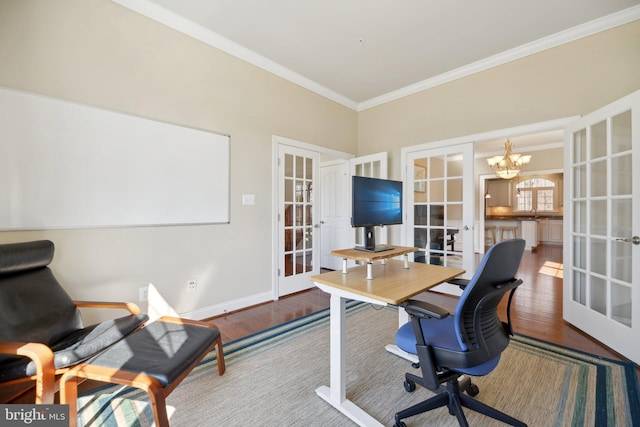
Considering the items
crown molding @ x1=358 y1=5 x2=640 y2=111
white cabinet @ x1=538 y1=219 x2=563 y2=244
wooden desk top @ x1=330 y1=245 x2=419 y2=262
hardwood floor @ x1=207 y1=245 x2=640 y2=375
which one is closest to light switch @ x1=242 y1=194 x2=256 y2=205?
hardwood floor @ x1=207 y1=245 x2=640 y2=375

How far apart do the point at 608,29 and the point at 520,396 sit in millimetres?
3374

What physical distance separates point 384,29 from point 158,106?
2335 millimetres

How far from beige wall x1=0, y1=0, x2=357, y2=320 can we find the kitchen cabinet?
26.0 ft

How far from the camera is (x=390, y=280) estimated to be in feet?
5.35

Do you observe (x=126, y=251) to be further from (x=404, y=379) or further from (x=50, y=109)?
(x=404, y=379)

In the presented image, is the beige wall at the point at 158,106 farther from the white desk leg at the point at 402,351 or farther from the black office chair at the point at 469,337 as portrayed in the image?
the black office chair at the point at 469,337

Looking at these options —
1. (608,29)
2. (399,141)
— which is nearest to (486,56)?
(608,29)

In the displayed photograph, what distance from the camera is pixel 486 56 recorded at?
3.18 metres

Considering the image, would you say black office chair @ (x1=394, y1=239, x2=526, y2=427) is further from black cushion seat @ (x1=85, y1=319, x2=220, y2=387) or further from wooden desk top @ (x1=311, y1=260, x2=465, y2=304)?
black cushion seat @ (x1=85, y1=319, x2=220, y2=387)

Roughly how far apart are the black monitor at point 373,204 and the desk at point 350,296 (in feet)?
1.15

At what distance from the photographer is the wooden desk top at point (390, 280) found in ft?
4.49

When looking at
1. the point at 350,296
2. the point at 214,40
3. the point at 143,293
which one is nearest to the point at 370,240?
the point at 350,296

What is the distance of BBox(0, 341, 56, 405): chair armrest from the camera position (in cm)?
127

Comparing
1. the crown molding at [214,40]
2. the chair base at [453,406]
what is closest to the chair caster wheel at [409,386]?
the chair base at [453,406]
